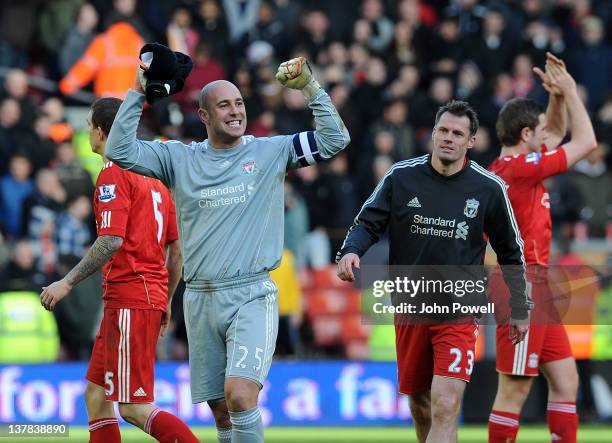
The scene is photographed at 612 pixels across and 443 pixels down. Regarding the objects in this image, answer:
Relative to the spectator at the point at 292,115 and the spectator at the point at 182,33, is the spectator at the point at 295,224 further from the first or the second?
the spectator at the point at 182,33

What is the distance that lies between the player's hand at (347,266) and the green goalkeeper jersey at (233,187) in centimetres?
43

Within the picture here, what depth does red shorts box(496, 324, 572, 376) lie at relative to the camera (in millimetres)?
9148

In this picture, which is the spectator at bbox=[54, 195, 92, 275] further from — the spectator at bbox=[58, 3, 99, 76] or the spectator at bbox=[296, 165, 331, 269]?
the spectator at bbox=[58, 3, 99, 76]

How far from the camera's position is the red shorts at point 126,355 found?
835 centimetres

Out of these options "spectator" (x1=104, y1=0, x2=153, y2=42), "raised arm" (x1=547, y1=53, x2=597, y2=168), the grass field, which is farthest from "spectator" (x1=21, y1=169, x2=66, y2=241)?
"raised arm" (x1=547, y1=53, x2=597, y2=168)

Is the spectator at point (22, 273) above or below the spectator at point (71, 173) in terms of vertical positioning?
below

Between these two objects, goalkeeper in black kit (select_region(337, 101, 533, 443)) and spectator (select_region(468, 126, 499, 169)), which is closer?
goalkeeper in black kit (select_region(337, 101, 533, 443))

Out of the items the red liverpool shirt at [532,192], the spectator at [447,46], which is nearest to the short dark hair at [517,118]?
the red liverpool shirt at [532,192]

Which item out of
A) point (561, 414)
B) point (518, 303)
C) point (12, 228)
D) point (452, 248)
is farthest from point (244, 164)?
point (12, 228)

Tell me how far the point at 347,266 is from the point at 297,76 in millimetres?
1177

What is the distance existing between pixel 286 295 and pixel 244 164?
654 centimetres

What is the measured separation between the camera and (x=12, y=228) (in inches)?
608

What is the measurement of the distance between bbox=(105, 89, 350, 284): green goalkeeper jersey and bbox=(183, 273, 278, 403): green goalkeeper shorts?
0.29ft

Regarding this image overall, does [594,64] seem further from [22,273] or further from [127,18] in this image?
[22,273]
